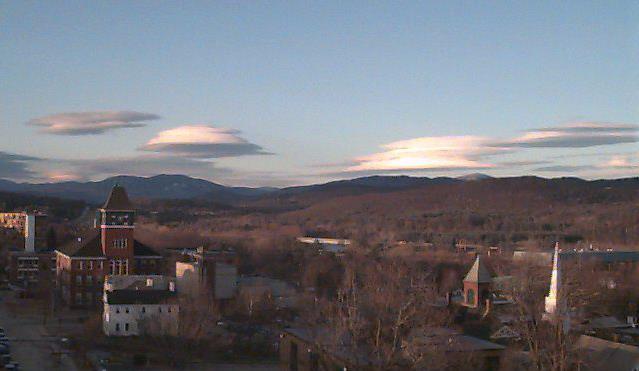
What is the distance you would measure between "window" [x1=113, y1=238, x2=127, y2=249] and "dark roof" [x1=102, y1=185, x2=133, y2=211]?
204 centimetres

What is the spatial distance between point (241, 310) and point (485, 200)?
117509mm

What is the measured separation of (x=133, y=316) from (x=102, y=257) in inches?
544

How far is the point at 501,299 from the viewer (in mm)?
46562

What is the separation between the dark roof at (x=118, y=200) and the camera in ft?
172

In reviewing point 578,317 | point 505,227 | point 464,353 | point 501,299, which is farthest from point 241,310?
point 505,227

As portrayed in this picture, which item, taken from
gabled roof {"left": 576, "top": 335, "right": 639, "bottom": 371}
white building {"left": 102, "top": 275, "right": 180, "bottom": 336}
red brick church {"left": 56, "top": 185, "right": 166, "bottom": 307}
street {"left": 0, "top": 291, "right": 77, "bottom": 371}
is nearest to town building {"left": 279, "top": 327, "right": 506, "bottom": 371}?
gabled roof {"left": 576, "top": 335, "right": 639, "bottom": 371}

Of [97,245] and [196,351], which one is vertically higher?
[97,245]

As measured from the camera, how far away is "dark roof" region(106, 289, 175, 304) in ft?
130

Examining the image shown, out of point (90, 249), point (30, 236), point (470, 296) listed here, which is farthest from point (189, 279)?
point (30, 236)

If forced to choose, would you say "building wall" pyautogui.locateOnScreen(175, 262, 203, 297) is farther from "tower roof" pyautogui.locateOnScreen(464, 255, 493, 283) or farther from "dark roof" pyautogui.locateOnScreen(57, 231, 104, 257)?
"tower roof" pyautogui.locateOnScreen(464, 255, 493, 283)

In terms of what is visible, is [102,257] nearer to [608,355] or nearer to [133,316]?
[133,316]

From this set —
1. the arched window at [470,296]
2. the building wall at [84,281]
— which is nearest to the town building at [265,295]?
the building wall at [84,281]

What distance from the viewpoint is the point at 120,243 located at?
2094 inches

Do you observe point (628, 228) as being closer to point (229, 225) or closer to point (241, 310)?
point (229, 225)
